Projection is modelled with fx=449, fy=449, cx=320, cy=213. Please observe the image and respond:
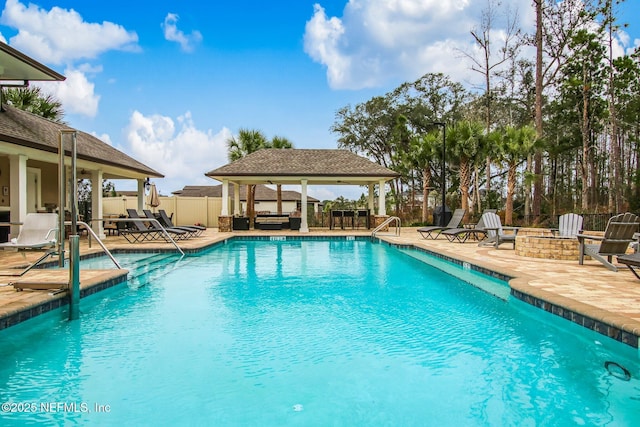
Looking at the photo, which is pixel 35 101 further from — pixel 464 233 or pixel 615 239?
pixel 615 239

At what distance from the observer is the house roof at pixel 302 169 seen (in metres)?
19.2

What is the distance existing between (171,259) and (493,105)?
92.1 ft

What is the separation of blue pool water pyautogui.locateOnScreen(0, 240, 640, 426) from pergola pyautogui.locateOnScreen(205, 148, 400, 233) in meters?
12.5

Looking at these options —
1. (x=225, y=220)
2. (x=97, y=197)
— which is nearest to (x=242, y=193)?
(x=225, y=220)

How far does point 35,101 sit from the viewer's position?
1838 centimetres

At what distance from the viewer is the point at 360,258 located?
11625 millimetres

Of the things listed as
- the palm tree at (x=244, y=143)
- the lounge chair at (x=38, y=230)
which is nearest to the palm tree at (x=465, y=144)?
the palm tree at (x=244, y=143)

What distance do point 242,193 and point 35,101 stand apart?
70.5 feet

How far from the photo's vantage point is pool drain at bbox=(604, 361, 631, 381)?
358 cm

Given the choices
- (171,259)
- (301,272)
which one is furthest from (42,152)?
(301,272)

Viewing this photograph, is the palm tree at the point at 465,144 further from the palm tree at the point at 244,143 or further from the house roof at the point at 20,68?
the house roof at the point at 20,68

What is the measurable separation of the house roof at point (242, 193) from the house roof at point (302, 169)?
16.8 meters

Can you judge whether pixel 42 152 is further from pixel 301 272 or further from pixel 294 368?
pixel 294 368

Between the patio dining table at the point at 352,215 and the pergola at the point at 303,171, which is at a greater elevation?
the pergola at the point at 303,171
